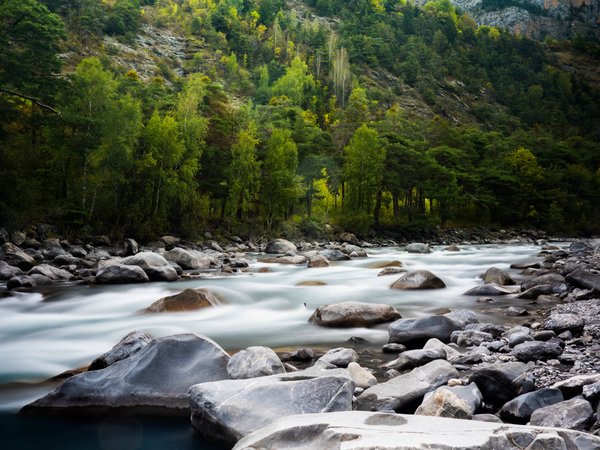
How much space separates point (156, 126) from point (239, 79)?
82.1 meters

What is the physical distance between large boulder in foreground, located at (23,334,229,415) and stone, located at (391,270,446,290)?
1063 centimetres

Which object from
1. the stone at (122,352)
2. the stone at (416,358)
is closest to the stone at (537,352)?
the stone at (416,358)

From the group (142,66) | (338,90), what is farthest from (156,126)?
(338,90)

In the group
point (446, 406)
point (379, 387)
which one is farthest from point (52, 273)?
point (446, 406)

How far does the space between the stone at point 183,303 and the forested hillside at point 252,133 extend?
5764 millimetres

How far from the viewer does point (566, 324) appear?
8.54m

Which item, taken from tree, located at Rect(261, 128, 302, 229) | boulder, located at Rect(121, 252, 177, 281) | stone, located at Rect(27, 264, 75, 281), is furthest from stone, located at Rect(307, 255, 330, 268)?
tree, located at Rect(261, 128, 302, 229)

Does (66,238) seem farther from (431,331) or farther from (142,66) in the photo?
(142,66)

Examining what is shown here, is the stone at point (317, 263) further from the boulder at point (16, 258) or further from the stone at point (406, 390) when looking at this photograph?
the stone at point (406, 390)

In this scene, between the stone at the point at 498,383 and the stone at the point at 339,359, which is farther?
the stone at the point at 339,359

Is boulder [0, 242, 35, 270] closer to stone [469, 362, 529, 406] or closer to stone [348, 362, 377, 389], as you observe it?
stone [348, 362, 377, 389]

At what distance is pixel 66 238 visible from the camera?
1136 inches

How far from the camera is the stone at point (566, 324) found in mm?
8453

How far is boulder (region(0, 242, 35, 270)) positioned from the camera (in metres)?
20.3
